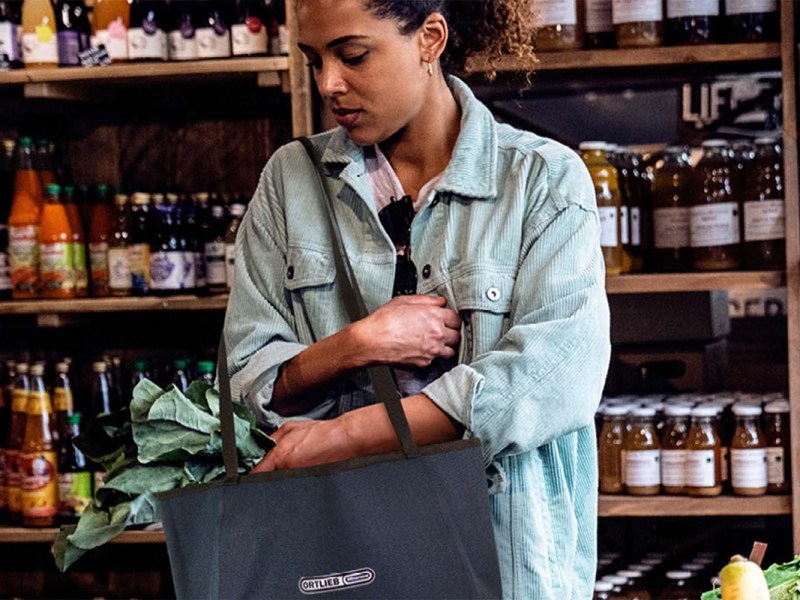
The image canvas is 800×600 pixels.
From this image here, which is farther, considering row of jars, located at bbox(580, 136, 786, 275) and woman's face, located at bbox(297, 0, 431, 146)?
row of jars, located at bbox(580, 136, 786, 275)

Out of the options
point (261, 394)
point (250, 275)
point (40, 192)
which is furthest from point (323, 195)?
point (40, 192)

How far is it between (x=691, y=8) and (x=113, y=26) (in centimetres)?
125

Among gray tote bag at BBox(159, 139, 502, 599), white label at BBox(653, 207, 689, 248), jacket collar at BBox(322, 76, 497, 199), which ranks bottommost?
gray tote bag at BBox(159, 139, 502, 599)

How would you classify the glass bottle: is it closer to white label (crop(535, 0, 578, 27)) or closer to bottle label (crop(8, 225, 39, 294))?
white label (crop(535, 0, 578, 27))

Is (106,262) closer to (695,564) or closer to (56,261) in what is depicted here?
(56,261)

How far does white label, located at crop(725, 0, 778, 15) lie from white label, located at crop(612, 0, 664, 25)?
150mm

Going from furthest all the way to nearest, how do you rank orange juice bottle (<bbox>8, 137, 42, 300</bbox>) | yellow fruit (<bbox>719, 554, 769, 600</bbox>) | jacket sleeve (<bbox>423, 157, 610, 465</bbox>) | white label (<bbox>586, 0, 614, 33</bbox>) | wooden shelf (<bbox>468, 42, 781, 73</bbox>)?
orange juice bottle (<bbox>8, 137, 42, 300</bbox>), white label (<bbox>586, 0, 614, 33</bbox>), wooden shelf (<bbox>468, 42, 781, 73</bbox>), jacket sleeve (<bbox>423, 157, 610, 465</bbox>), yellow fruit (<bbox>719, 554, 769, 600</bbox>)

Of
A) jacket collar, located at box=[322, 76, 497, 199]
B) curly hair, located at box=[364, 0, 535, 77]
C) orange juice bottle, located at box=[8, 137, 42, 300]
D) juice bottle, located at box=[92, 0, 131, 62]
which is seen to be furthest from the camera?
orange juice bottle, located at box=[8, 137, 42, 300]

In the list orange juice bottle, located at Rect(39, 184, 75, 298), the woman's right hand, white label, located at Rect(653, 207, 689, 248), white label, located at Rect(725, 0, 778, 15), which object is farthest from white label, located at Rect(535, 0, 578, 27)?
the woman's right hand

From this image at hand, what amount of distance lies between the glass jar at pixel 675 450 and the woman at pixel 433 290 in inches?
44.8

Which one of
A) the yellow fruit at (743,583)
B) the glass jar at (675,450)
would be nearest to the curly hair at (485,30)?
the yellow fruit at (743,583)

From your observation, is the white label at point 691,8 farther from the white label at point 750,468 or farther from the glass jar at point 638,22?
the white label at point 750,468

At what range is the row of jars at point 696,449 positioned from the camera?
8.00 feet

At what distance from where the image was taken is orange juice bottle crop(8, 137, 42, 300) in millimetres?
2717
